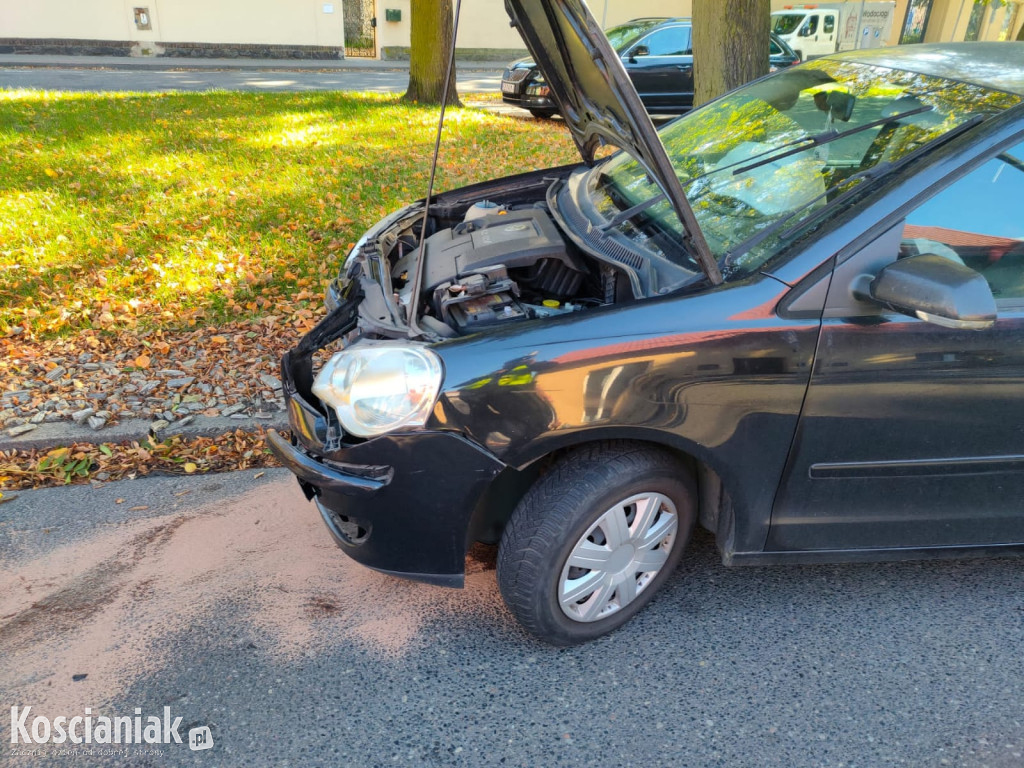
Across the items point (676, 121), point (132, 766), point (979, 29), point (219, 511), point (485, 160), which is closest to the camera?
point (132, 766)

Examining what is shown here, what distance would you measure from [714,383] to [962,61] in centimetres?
171

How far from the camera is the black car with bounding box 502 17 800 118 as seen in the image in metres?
11.9

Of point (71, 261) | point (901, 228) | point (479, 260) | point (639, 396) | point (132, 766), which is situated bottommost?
point (132, 766)

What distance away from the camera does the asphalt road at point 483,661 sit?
6.94ft

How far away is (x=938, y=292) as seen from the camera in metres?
1.91

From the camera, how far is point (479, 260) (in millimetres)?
2639

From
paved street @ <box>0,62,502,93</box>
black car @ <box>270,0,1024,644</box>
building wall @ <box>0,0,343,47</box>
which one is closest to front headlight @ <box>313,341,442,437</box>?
black car @ <box>270,0,1024,644</box>

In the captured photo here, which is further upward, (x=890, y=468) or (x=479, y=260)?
(x=479, y=260)

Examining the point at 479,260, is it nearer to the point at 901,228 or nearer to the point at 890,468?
the point at 901,228

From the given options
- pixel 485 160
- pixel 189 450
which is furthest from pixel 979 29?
pixel 189 450

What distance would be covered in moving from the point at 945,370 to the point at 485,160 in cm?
652

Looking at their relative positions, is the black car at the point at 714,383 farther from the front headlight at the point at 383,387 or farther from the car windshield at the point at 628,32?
the car windshield at the point at 628,32

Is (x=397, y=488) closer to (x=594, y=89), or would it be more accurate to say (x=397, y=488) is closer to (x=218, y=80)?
(x=594, y=89)

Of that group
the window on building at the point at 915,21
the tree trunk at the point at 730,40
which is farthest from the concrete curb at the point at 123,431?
the window on building at the point at 915,21
